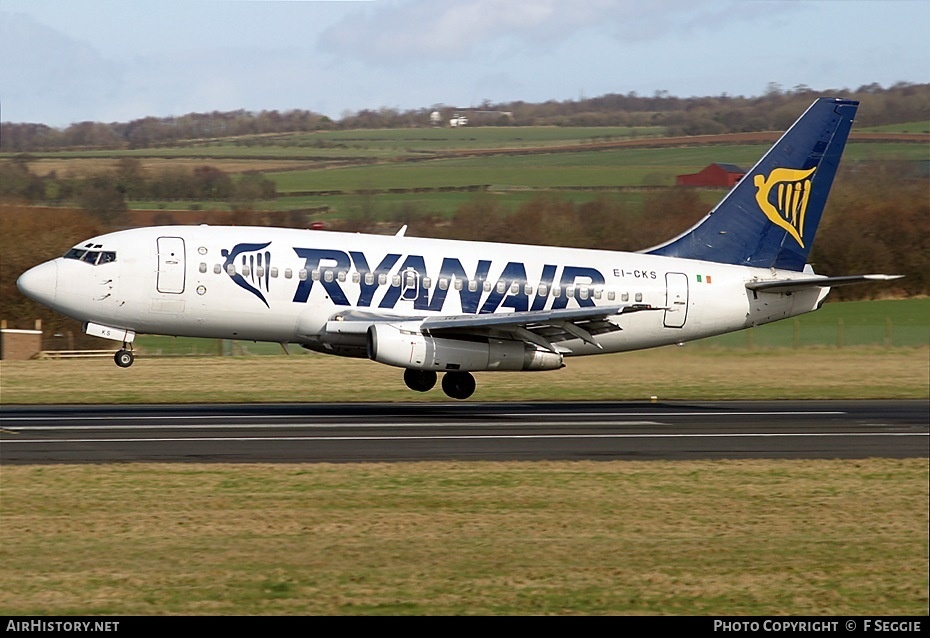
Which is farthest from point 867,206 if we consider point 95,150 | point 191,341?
point 95,150

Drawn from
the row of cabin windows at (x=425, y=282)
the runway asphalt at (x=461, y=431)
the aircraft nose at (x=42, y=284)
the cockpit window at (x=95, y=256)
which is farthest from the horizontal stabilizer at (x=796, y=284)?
the aircraft nose at (x=42, y=284)

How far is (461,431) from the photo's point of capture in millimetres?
24484

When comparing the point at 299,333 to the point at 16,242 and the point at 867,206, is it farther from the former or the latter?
the point at 867,206

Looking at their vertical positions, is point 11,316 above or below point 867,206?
below

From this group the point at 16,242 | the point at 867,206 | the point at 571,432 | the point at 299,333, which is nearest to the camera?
the point at 571,432

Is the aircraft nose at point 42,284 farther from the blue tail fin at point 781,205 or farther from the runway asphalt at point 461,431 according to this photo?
the blue tail fin at point 781,205

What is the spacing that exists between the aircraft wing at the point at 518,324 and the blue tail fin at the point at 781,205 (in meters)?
4.78

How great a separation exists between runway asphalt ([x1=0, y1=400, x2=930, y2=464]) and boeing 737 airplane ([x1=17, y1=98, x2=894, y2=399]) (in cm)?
158

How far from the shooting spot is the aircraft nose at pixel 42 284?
2858 centimetres

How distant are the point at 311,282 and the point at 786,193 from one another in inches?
504

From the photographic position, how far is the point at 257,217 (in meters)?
64.8

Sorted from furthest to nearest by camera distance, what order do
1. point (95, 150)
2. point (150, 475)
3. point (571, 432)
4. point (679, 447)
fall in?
point (95, 150) → point (571, 432) → point (679, 447) → point (150, 475)

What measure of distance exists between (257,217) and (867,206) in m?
30.3

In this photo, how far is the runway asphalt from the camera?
819 inches
